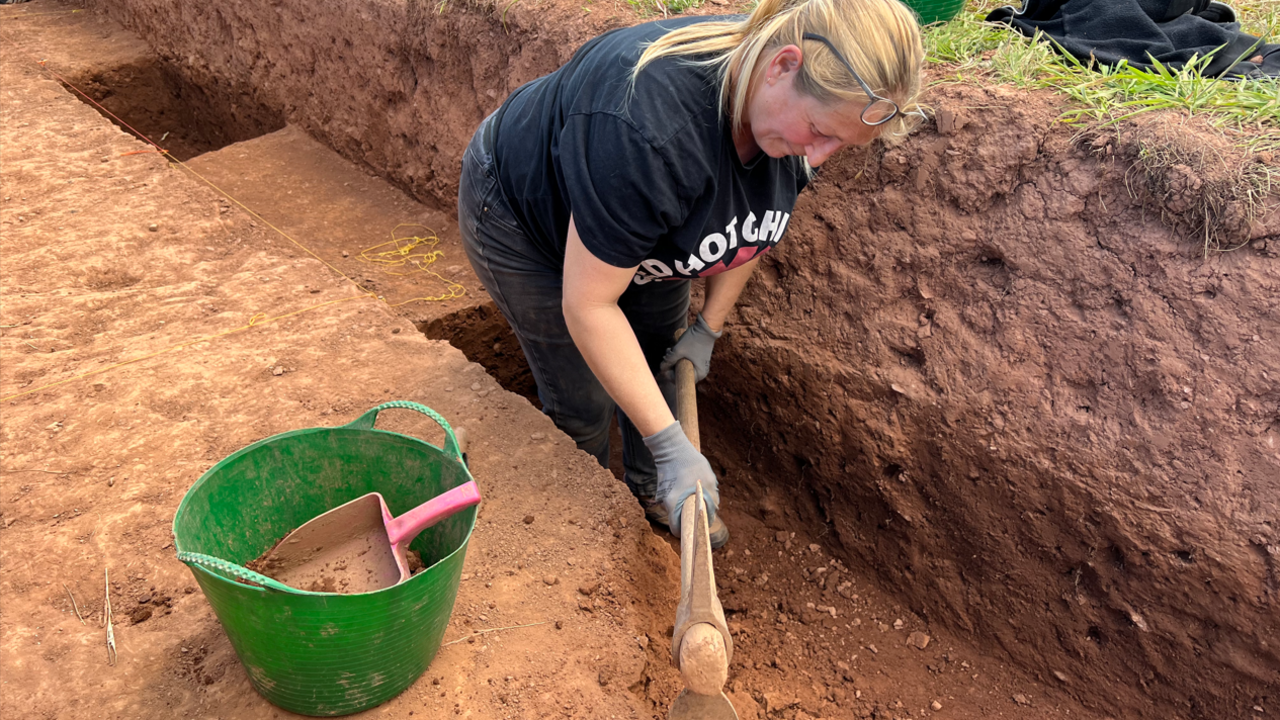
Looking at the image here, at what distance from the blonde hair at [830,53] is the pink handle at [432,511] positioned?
0.87 metres

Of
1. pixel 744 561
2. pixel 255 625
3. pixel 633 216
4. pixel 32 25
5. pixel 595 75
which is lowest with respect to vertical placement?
pixel 744 561

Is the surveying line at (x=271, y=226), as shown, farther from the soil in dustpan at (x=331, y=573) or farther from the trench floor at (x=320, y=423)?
the soil in dustpan at (x=331, y=573)

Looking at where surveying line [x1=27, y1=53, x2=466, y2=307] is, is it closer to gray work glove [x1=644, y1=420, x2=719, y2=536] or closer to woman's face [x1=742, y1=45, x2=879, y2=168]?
gray work glove [x1=644, y1=420, x2=719, y2=536]

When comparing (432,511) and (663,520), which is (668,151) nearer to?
(432,511)

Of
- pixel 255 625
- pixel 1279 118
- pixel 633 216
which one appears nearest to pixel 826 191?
pixel 1279 118

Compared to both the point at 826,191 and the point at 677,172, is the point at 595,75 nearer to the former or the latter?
the point at 677,172

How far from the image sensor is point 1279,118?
2.26 meters

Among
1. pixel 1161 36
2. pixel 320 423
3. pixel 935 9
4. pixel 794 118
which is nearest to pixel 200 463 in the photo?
pixel 320 423

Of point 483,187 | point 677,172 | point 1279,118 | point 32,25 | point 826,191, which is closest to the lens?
point 677,172

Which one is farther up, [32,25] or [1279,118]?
[1279,118]

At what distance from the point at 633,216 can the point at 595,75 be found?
1.02 ft

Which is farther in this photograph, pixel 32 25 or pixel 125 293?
pixel 32 25

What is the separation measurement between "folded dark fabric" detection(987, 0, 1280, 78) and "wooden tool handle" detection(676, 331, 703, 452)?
61.4 inches

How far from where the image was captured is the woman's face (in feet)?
4.94
